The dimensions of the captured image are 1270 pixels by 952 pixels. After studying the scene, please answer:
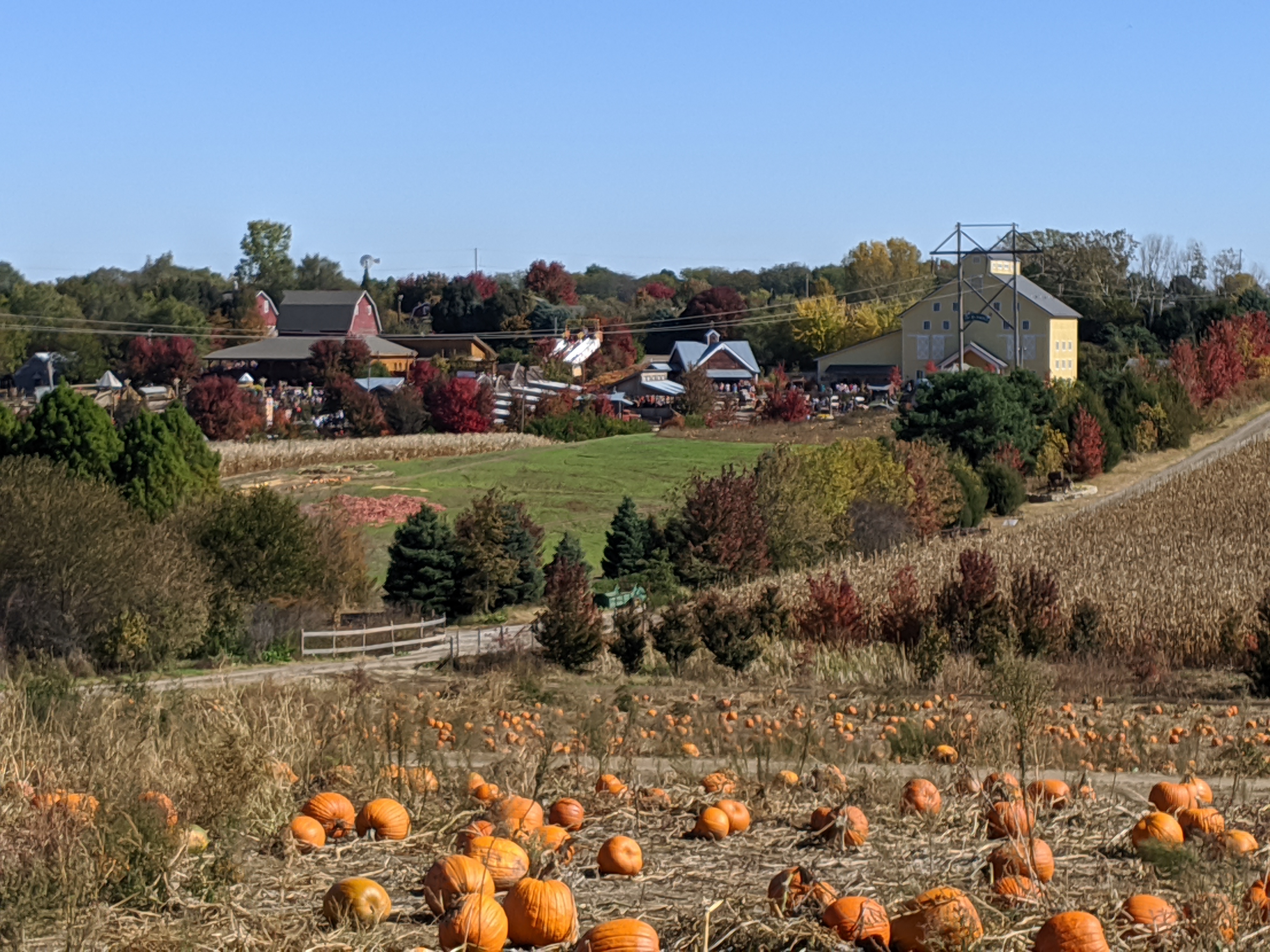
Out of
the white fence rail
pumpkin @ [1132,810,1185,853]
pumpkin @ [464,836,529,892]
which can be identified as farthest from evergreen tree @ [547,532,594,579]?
pumpkin @ [464,836,529,892]

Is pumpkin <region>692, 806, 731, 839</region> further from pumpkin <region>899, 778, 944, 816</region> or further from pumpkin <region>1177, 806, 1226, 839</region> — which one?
pumpkin <region>1177, 806, 1226, 839</region>

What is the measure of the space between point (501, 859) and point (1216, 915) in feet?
9.55

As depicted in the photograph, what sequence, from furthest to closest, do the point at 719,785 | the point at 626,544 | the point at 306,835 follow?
1. the point at 626,544
2. the point at 719,785
3. the point at 306,835

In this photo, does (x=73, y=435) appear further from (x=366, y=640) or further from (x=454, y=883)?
(x=454, y=883)

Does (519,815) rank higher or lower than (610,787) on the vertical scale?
higher

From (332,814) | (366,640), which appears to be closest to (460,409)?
(366,640)

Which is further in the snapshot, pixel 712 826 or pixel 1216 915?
pixel 712 826

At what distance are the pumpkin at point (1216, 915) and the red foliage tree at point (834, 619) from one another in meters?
21.4

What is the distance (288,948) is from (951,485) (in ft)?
148

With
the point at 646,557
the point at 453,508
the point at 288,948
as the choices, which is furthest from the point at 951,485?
the point at 288,948

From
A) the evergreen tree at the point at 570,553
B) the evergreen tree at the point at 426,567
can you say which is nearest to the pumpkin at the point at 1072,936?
the evergreen tree at the point at 570,553

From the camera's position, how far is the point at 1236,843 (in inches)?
272

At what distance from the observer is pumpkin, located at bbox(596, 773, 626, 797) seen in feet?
A: 27.8

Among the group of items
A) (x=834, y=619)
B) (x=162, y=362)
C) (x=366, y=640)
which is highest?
(x=162, y=362)
